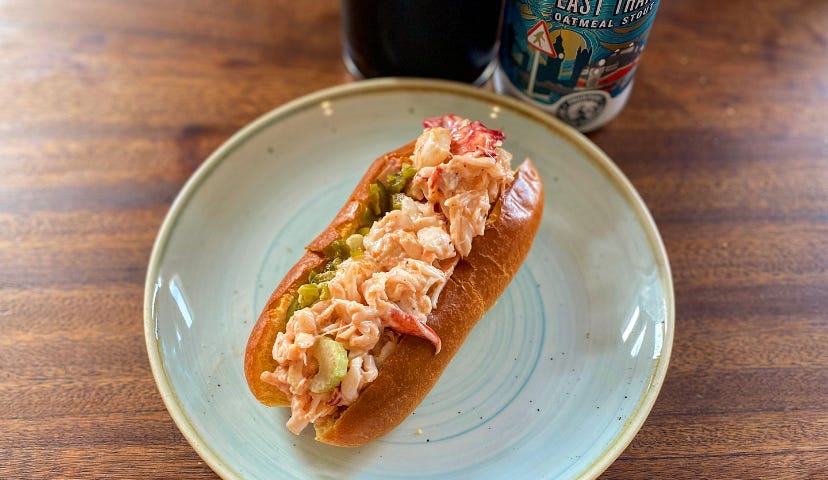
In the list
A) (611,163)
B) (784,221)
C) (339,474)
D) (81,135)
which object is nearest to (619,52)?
(611,163)

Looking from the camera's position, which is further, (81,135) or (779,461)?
(81,135)

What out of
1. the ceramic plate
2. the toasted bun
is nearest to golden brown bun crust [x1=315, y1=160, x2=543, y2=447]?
the toasted bun

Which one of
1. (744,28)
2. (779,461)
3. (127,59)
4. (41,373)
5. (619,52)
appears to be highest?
(619,52)

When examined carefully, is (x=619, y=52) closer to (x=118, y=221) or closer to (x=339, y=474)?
(x=339, y=474)

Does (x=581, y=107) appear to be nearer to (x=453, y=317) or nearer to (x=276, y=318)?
(x=453, y=317)

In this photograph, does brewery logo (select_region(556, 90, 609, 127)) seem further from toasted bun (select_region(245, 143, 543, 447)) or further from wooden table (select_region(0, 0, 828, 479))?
toasted bun (select_region(245, 143, 543, 447))

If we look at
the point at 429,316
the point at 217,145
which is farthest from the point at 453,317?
the point at 217,145
